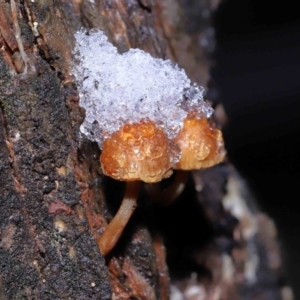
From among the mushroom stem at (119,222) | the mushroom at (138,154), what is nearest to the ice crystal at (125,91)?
the mushroom at (138,154)

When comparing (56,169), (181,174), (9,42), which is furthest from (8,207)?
(181,174)

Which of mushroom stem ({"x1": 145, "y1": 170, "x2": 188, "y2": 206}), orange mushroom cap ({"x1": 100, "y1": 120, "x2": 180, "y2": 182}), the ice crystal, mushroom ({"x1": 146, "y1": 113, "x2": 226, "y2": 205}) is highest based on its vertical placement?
the ice crystal

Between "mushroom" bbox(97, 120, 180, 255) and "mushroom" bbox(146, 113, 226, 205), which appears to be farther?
"mushroom" bbox(146, 113, 226, 205)

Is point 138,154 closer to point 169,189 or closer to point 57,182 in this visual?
point 57,182

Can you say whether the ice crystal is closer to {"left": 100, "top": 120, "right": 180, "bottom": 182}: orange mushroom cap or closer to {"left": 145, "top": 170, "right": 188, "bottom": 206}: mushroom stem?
{"left": 100, "top": 120, "right": 180, "bottom": 182}: orange mushroom cap

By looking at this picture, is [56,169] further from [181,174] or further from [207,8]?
[207,8]

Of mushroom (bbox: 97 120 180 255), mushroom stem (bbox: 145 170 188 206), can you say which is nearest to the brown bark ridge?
mushroom stem (bbox: 145 170 188 206)

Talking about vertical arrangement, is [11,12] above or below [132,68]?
above

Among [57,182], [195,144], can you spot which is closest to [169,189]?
[195,144]
